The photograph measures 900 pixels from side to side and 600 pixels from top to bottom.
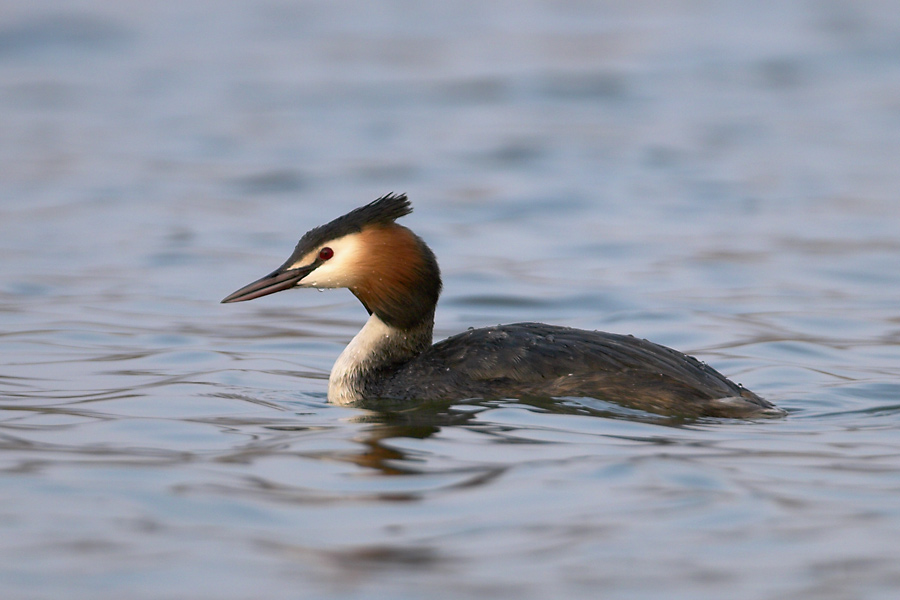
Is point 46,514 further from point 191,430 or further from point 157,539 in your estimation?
point 191,430

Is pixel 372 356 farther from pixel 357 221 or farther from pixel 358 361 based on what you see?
pixel 357 221

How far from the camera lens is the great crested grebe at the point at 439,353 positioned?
21.9ft

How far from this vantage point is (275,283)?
7.31 m

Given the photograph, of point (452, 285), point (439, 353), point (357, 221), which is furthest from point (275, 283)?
point (452, 285)

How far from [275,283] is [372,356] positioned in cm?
63

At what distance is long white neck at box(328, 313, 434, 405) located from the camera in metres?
7.20

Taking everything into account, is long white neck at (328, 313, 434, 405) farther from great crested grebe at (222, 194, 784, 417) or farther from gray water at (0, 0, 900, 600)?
gray water at (0, 0, 900, 600)

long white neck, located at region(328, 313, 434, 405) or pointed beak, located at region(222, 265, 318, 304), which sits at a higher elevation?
pointed beak, located at region(222, 265, 318, 304)

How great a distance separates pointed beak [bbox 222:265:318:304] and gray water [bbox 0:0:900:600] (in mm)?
538

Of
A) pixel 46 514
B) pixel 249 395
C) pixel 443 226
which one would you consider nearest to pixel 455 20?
pixel 443 226

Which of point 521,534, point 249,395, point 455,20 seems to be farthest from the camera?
point 455,20

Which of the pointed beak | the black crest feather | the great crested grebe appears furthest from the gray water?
the black crest feather

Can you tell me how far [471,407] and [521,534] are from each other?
1.99m

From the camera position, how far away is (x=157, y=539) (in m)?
4.76
